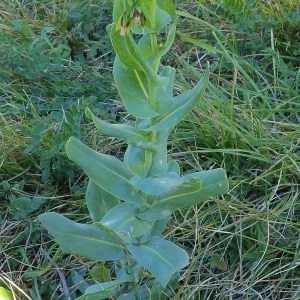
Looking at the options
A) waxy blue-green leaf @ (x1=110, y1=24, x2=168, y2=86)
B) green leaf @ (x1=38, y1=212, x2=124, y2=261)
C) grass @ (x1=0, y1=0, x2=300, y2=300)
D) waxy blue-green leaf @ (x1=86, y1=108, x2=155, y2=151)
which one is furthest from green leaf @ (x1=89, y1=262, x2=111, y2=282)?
waxy blue-green leaf @ (x1=110, y1=24, x2=168, y2=86)

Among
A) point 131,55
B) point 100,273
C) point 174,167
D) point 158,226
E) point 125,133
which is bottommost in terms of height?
point 100,273

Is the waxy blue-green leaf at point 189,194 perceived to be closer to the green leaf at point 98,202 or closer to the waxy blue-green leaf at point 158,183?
the waxy blue-green leaf at point 158,183

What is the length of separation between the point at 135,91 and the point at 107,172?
8.2 inches

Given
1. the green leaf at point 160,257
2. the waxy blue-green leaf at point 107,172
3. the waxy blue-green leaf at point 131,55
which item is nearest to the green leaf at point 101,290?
the green leaf at point 160,257

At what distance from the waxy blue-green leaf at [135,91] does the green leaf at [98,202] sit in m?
0.32

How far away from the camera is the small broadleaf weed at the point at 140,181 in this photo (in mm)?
1328

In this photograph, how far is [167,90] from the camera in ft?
4.80

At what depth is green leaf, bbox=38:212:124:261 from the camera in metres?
1.53

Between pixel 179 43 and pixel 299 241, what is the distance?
3.40 feet

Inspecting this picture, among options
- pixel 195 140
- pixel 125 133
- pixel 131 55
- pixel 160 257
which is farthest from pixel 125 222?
pixel 195 140

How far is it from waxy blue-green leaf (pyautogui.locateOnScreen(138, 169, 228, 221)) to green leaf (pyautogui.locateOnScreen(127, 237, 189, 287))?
7cm

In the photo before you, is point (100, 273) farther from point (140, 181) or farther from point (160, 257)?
point (140, 181)

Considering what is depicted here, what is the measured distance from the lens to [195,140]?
80.8 inches

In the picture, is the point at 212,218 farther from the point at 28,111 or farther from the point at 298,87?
the point at 28,111
